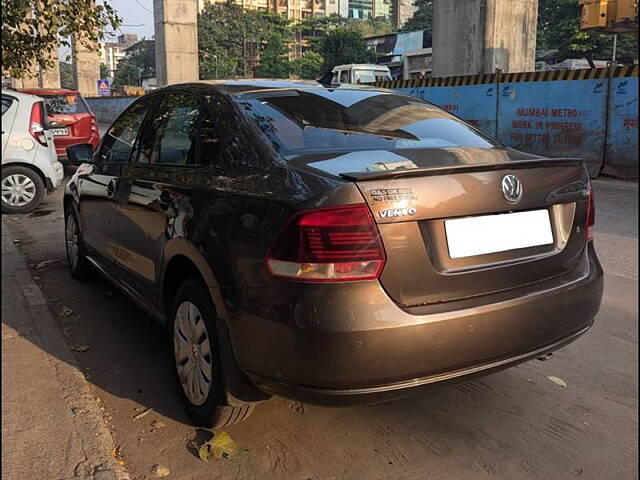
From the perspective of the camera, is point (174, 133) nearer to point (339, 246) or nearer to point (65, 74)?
point (339, 246)

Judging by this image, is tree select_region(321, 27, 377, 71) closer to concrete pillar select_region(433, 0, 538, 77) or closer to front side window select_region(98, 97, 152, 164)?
concrete pillar select_region(433, 0, 538, 77)

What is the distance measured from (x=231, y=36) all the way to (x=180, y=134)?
8351cm

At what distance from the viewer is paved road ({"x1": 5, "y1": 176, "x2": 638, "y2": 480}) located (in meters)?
2.54

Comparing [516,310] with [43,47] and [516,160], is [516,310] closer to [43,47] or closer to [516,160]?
[516,160]

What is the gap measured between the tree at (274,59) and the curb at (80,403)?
245 ft

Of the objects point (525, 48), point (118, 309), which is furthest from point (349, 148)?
point (525, 48)

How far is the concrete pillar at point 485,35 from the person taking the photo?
53.5 feet

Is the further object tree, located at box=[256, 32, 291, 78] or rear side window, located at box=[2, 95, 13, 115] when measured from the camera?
tree, located at box=[256, 32, 291, 78]

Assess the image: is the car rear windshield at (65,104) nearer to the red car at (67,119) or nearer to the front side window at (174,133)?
the red car at (67,119)

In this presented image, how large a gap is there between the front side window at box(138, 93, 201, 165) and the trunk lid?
95cm

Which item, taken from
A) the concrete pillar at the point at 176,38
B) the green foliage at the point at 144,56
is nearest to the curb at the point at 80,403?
the concrete pillar at the point at 176,38

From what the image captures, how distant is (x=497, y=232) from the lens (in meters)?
2.41

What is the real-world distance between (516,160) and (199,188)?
54.0 inches

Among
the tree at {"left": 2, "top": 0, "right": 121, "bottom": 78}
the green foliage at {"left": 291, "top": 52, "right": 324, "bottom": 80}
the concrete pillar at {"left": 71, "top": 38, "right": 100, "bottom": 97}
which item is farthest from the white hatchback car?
the green foliage at {"left": 291, "top": 52, "right": 324, "bottom": 80}
